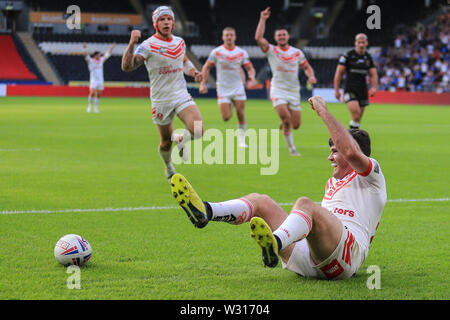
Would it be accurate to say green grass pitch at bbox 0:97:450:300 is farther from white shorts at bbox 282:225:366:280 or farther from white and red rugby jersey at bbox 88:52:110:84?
white and red rugby jersey at bbox 88:52:110:84

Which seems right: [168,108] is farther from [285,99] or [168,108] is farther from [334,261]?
[334,261]

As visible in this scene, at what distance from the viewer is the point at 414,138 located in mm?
19797

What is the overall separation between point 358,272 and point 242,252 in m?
1.12

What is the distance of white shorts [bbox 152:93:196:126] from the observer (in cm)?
1118

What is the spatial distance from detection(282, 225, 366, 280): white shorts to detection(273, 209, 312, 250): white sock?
29cm

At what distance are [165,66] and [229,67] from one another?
6462mm

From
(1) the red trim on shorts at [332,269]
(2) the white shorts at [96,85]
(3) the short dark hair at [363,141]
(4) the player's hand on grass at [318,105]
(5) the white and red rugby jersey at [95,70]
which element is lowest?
(2) the white shorts at [96,85]

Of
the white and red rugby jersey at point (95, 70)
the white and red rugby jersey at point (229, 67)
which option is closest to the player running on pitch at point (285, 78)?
the white and red rugby jersey at point (229, 67)

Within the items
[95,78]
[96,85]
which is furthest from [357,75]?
[95,78]

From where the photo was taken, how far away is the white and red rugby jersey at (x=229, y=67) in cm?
1725

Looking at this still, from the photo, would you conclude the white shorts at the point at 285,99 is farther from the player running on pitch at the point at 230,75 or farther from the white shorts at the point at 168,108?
the white shorts at the point at 168,108

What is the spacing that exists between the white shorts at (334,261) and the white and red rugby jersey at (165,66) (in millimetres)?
6331

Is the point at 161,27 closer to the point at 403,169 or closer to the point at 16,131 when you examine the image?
the point at 403,169
